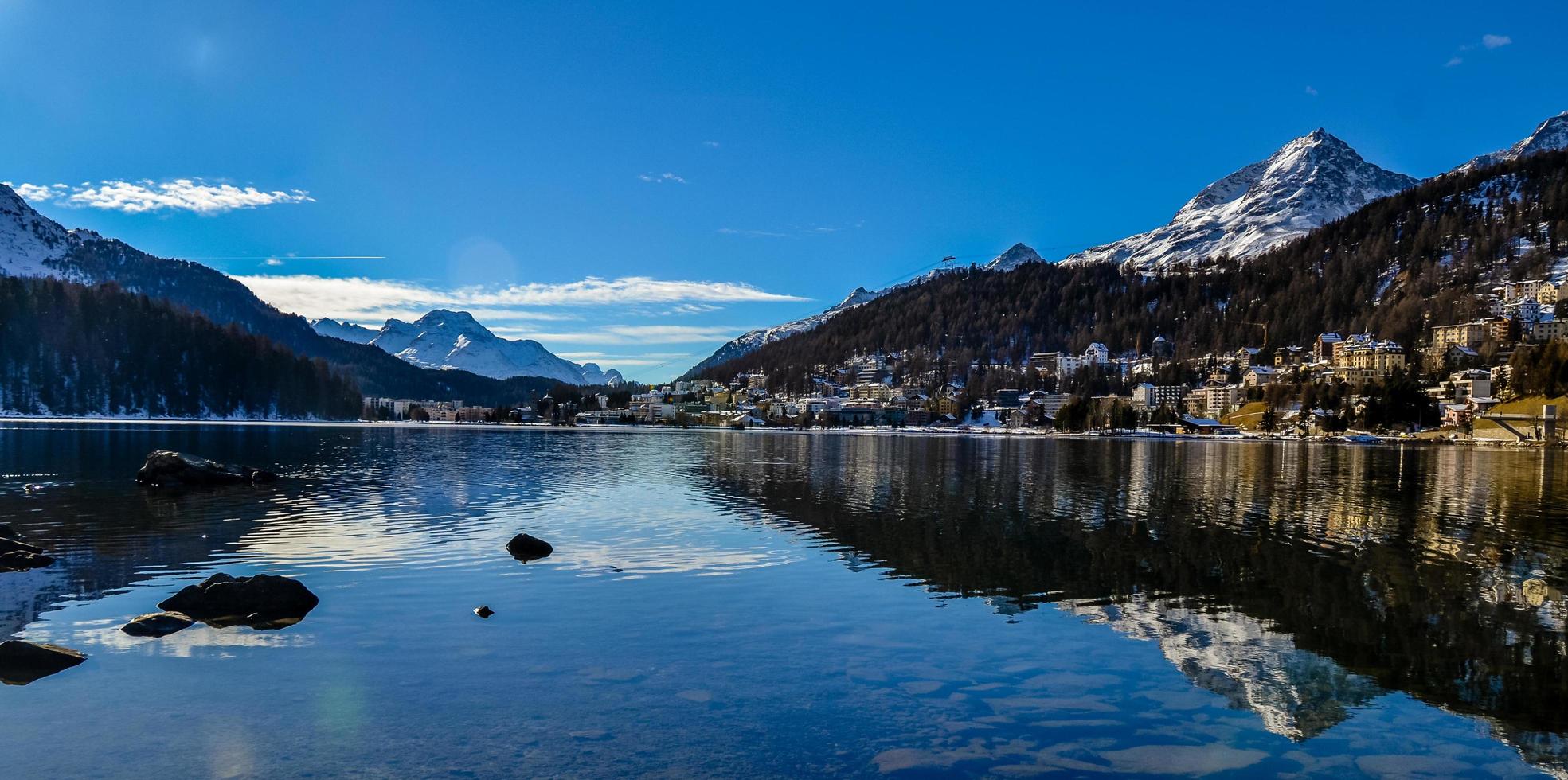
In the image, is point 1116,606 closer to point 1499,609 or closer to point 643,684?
point 1499,609

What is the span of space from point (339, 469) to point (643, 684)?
61.5 m

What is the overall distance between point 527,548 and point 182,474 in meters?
35.5

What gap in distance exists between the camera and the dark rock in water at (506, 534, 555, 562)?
29.4 metres

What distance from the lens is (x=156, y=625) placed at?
19.3m

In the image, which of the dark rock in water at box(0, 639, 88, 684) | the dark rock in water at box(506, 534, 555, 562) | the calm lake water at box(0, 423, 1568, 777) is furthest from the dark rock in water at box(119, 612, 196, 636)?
the dark rock in water at box(506, 534, 555, 562)

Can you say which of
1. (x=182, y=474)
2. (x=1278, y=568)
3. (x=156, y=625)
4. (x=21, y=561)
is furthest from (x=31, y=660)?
(x=182, y=474)

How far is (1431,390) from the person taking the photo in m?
198

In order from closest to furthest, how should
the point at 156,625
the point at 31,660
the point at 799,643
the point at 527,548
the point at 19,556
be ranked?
the point at 31,660, the point at 799,643, the point at 156,625, the point at 19,556, the point at 527,548

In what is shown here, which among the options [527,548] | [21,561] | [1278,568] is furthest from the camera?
[527,548]

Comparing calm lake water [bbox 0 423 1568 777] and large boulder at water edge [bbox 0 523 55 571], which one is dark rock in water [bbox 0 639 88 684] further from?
large boulder at water edge [bbox 0 523 55 571]

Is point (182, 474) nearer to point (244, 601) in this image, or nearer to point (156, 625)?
point (244, 601)

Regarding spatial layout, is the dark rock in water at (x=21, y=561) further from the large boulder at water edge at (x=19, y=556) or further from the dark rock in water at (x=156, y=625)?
the dark rock in water at (x=156, y=625)

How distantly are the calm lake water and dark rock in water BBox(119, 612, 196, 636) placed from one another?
46 centimetres

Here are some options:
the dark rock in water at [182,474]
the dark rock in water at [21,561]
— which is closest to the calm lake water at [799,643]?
the dark rock in water at [21,561]
